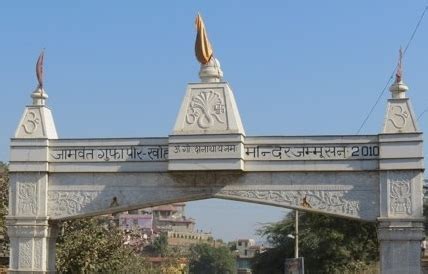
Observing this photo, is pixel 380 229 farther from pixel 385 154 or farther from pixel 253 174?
pixel 253 174

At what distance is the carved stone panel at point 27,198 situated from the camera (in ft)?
50.2

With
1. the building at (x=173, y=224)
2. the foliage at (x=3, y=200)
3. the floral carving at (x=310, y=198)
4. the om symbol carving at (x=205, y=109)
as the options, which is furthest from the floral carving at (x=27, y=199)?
the building at (x=173, y=224)

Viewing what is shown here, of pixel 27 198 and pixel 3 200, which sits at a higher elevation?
pixel 3 200

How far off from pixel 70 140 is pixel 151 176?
180 cm

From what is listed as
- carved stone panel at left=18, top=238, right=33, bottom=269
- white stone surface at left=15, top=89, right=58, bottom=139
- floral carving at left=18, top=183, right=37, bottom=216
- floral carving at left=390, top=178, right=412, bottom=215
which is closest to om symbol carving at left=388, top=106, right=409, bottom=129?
floral carving at left=390, top=178, right=412, bottom=215

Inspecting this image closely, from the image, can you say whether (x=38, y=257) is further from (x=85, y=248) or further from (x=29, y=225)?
(x=85, y=248)

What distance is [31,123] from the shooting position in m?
15.5

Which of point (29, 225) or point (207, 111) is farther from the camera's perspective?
point (29, 225)

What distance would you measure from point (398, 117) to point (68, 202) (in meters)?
6.62

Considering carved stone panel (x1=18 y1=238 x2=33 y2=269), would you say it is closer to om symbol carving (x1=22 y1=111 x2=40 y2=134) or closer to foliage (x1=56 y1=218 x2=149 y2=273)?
om symbol carving (x1=22 y1=111 x2=40 y2=134)

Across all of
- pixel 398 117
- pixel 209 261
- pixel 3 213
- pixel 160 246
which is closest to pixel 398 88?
pixel 398 117

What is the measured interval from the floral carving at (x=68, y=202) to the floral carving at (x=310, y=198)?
2.70m

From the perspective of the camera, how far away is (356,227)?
32156 mm

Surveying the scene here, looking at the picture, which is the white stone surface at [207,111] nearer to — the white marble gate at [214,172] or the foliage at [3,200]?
the white marble gate at [214,172]
